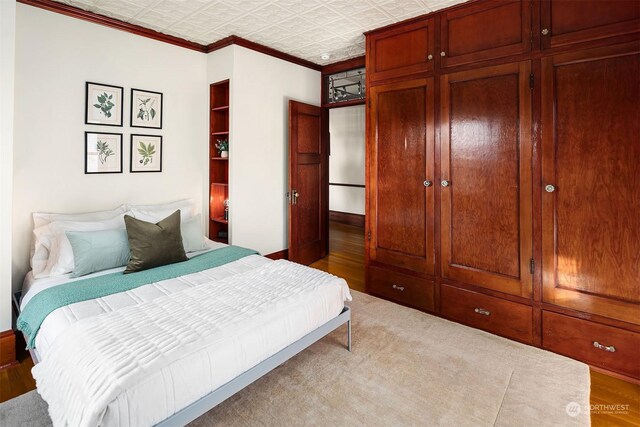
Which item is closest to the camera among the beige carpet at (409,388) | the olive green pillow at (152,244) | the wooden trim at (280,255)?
the beige carpet at (409,388)

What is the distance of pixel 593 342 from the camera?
234 cm

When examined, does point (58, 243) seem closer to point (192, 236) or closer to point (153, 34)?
point (192, 236)

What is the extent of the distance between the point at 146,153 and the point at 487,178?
3288mm

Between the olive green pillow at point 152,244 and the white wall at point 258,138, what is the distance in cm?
105

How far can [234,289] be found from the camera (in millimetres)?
2277

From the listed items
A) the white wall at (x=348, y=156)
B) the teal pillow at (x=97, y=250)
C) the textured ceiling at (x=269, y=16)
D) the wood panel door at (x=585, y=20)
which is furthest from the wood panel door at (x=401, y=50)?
the white wall at (x=348, y=156)

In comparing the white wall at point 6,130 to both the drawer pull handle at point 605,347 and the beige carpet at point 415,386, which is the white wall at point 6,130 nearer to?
the beige carpet at point 415,386

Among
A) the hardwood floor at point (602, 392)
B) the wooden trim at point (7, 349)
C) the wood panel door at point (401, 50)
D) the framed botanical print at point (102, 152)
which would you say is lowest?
the hardwood floor at point (602, 392)

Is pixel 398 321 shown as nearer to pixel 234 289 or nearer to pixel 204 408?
pixel 234 289

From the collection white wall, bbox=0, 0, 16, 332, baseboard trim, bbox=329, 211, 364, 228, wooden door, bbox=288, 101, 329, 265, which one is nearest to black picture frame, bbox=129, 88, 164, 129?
white wall, bbox=0, 0, 16, 332

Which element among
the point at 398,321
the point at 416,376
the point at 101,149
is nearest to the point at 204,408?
the point at 416,376

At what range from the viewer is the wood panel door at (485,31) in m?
2.54

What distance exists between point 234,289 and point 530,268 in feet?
7.24

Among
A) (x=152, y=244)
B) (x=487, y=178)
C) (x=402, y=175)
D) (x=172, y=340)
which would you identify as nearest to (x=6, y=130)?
→ (x=152, y=244)
